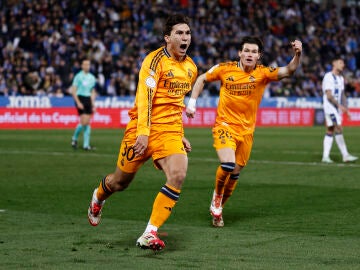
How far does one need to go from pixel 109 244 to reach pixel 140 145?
1009 millimetres

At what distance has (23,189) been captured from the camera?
521 inches

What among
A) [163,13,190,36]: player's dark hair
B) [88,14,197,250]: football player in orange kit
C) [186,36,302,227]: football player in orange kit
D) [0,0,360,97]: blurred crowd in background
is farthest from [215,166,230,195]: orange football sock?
[0,0,360,97]: blurred crowd in background

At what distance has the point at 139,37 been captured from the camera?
4053 cm

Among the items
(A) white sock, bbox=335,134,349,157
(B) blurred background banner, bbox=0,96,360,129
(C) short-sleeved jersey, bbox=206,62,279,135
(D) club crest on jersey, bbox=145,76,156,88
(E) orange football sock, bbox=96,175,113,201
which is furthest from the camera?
(B) blurred background banner, bbox=0,96,360,129

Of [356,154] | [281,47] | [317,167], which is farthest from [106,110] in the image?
[317,167]

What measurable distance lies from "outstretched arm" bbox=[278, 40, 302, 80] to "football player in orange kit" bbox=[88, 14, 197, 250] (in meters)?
1.43

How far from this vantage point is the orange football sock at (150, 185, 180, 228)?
779 centimetres

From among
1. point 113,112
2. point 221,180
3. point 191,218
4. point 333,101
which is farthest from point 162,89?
point 113,112

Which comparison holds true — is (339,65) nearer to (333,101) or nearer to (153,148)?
(333,101)

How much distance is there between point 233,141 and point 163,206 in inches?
105

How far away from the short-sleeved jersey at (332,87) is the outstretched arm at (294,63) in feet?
28.8

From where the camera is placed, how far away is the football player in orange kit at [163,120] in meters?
7.84

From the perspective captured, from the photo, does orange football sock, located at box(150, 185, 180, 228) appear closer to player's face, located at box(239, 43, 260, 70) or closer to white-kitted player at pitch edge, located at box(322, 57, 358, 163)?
player's face, located at box(239, 43, 260, 70)

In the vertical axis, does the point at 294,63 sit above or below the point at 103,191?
above
